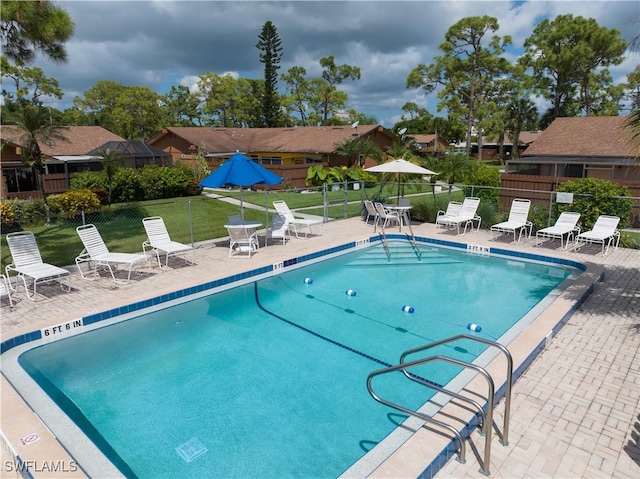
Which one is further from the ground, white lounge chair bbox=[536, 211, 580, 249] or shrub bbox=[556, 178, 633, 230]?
shrub bbox=[556, 178, 633, 230]

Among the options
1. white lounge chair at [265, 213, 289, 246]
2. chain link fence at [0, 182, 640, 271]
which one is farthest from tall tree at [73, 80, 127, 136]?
white lounge chair at [265, 213, 289, 246]

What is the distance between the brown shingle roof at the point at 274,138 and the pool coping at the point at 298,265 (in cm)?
2007

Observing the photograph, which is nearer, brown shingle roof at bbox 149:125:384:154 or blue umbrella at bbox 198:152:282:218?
blue umbrella at bbox 198:152:282:218

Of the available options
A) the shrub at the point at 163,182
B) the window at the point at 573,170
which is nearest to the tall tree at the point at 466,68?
the window at the point at 573,170

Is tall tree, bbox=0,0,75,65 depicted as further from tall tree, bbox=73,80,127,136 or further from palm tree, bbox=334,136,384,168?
tall tree, bbox=73,80,127,136

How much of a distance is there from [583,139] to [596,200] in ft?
49.5

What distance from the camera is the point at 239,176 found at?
35.5 feet

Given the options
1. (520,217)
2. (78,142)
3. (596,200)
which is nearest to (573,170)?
(596,200)

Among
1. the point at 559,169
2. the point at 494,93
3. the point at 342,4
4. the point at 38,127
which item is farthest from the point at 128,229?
the point at 494,93

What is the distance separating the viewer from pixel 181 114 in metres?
62.2

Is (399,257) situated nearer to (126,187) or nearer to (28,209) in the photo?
(28,209)

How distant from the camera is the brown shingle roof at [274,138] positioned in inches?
1281

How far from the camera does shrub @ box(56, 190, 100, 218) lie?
17.0m

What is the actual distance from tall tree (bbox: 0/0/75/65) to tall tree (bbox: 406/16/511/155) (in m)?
→ 38.0
